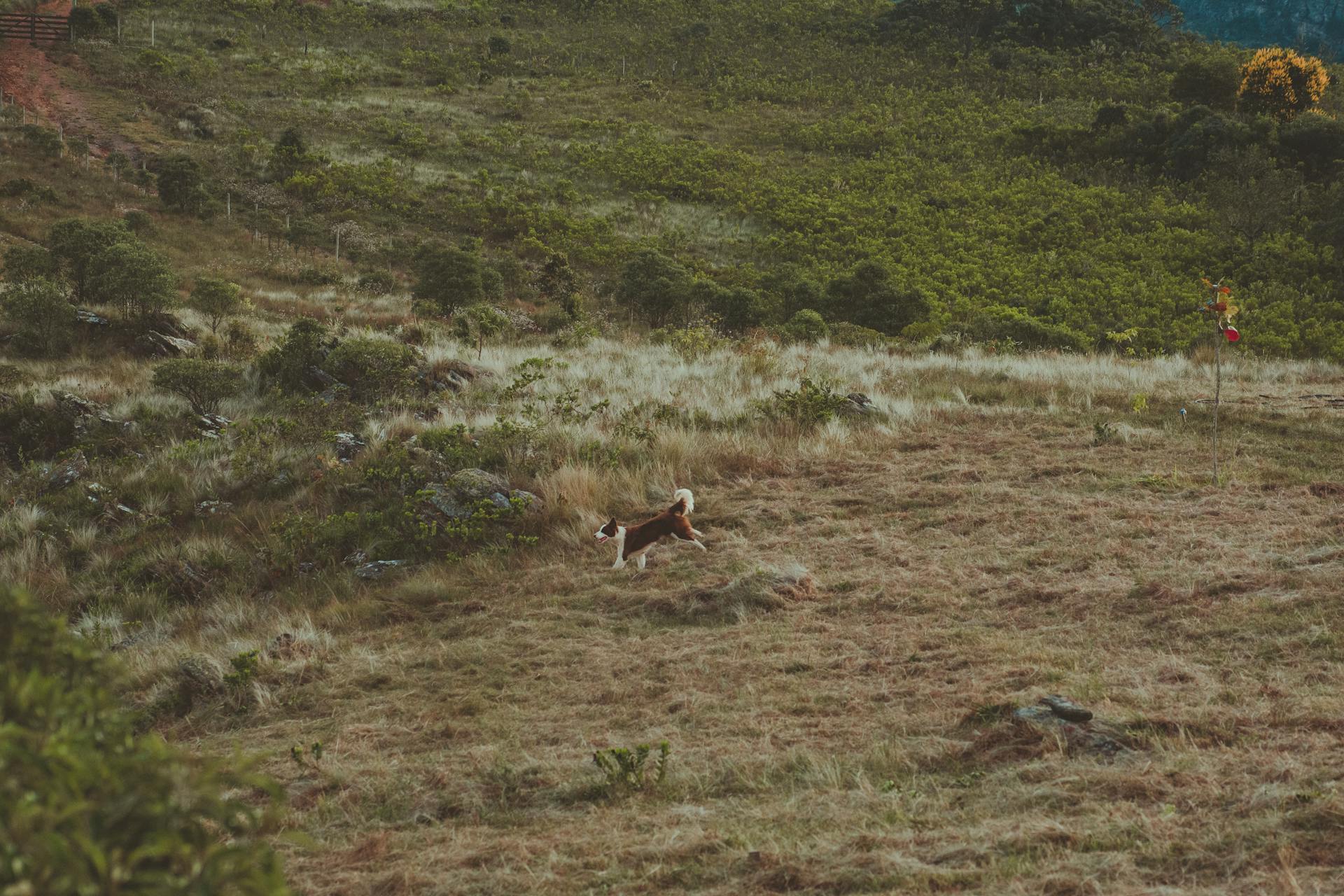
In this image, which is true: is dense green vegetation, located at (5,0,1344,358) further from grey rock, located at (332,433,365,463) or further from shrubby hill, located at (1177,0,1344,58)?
shrubby hill, located at (1177,0,1344,58)

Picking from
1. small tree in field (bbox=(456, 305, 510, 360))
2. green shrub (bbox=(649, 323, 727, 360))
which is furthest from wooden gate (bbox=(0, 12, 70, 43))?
green shrub (bbox=(649, 323, 727, 360))

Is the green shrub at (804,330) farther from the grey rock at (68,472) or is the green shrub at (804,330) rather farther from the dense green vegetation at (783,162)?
the grey rock at (68,472)

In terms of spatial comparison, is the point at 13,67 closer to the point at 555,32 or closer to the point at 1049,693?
the point at 555,32

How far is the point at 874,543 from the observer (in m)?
6.46

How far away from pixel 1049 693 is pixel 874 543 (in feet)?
8.72

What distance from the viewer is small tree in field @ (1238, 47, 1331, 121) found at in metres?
41.1

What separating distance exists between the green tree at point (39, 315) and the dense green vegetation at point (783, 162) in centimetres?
168

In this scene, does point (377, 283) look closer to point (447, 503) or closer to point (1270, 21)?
point (447, 503)

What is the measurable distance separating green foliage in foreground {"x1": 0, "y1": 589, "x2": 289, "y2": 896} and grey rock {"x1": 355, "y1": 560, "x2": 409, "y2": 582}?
5.46m

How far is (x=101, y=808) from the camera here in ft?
4.08

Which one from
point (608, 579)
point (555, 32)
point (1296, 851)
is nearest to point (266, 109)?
point (555, 32)

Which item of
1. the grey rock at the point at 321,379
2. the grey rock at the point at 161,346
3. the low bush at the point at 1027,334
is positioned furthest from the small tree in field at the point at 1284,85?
the grey rock at the point at 161,346

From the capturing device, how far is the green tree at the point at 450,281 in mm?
23453

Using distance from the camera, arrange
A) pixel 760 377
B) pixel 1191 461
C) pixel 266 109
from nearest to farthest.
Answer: pixel 1191 461 < pixel 760 377 < pixel 266 109
